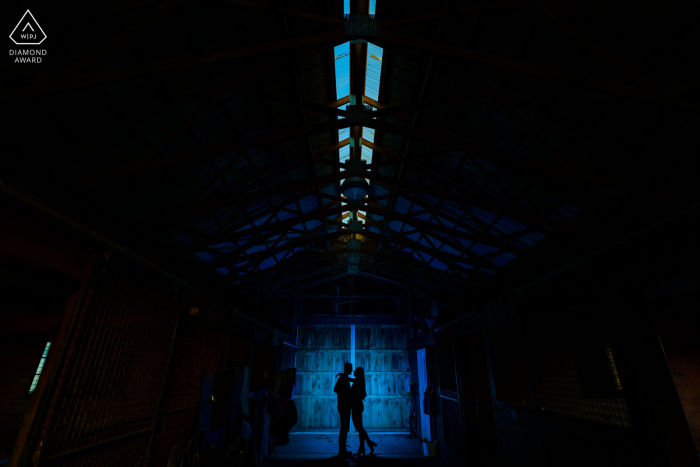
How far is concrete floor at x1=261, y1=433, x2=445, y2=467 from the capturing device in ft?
19.7

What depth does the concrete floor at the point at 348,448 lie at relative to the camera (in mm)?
6016

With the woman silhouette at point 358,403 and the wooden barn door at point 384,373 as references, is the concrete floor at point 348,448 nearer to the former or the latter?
the woman silhouette at point 358,403

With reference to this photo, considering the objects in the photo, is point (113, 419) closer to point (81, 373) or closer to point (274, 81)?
point (81, 373)

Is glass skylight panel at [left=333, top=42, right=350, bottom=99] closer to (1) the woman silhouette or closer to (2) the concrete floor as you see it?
(1) the woman silhouette

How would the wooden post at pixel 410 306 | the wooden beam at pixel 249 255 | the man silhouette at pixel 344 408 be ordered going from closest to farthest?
1. the man silhouette at pixel 344 408
2. the wooden beam at pixel 249 255
3. the wooden post at pixel 410 306

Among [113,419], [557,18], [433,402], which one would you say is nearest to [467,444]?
[433,402]

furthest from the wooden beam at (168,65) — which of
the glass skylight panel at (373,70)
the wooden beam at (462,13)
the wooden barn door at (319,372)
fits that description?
the wooden barn door at (319,372)

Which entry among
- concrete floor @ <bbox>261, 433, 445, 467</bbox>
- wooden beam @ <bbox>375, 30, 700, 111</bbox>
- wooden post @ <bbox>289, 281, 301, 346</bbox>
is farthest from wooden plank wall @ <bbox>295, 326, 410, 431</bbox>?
wooden beam @ <bbox>375, 30, 700, 111</bbox>

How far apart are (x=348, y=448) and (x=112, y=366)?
28.3 ft

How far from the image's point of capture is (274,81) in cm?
601

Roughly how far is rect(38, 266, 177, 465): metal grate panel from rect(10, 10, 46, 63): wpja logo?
9.37ft

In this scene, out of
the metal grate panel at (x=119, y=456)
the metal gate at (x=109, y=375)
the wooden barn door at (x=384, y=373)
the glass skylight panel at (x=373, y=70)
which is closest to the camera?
the metal gate at (x=109, y=375)

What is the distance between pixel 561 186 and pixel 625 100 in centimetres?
235

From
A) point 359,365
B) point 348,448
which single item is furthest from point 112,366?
point 359,365
